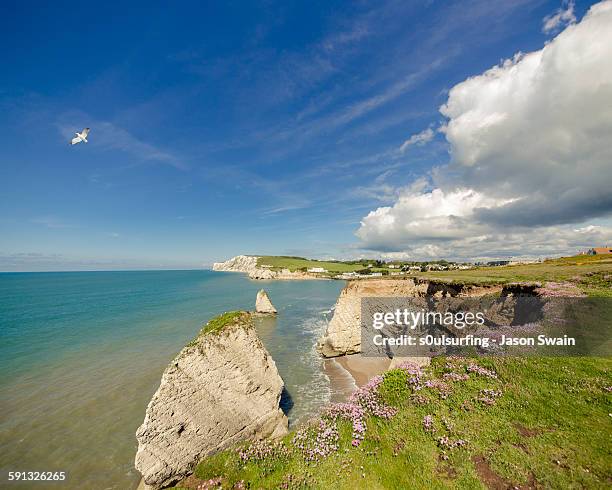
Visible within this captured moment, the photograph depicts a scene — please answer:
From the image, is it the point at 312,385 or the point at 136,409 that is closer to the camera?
the point at 136,409

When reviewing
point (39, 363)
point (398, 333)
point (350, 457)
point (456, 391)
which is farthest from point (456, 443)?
point (39, 363)

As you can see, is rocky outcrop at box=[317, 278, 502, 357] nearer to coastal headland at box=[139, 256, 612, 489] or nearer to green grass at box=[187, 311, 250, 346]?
coastal headland at box=[139, 256, 612, 489]

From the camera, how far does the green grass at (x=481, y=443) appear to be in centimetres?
800

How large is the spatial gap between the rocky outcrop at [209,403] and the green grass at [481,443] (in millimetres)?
1421

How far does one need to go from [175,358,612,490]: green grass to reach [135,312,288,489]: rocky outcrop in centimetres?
142

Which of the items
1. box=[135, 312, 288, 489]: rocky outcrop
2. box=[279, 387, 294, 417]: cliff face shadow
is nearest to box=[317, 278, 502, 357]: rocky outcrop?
box=[279, 387, 294, 417]: cliff face shadow

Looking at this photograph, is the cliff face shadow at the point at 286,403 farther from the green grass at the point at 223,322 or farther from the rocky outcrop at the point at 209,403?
the green grass at the point at 223,322

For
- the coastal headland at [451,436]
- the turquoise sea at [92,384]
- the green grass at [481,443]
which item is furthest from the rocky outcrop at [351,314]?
the green grass at [481,443]

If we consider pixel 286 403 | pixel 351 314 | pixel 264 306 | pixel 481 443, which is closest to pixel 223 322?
pixel 286 403

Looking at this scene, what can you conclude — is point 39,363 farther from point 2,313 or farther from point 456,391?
point 2,313

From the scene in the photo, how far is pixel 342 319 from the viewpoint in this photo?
32.0m

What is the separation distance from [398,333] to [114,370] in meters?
31.2

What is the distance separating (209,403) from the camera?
44.8ft

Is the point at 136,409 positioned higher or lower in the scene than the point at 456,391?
lower
